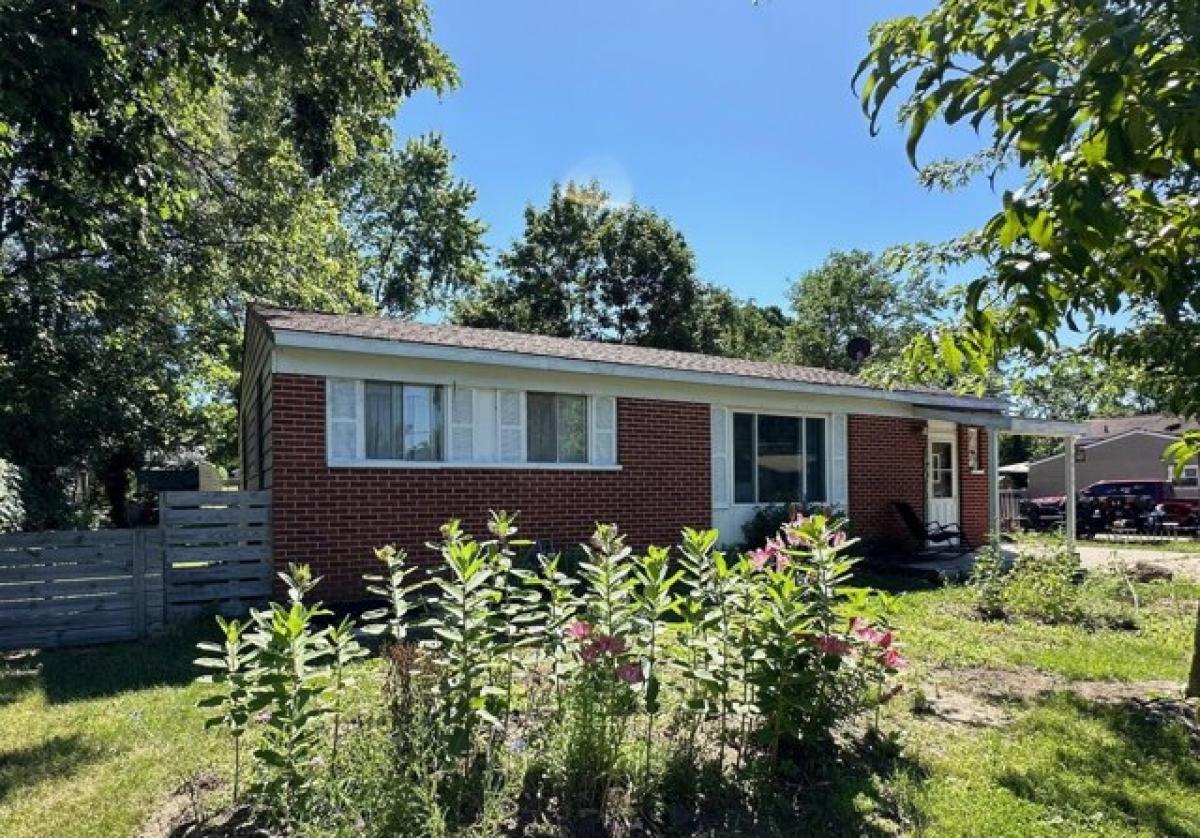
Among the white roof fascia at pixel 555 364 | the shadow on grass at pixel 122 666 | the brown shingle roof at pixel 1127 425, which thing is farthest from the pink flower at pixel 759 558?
the brown shingle roof at pixel 1127 425

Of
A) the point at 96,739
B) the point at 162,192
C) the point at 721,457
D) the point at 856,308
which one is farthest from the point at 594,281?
the point at 96,739

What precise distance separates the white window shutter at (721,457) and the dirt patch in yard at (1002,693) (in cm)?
616

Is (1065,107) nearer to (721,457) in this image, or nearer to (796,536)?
(796,536)

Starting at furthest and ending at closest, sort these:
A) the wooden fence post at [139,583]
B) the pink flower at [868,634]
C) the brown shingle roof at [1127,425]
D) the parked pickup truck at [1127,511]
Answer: the brown shingle roof at [1127,425], the parked pickup truck at [1127,511], the wooden fence post at [139,583], the pink flower at [868,634]

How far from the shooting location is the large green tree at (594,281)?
3319 cm

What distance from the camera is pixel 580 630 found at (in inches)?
146

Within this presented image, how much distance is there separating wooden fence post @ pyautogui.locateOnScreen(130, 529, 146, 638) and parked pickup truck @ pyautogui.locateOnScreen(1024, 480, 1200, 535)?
978 inches

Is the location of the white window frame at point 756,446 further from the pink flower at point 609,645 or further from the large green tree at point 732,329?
the large green tree at point 732,329

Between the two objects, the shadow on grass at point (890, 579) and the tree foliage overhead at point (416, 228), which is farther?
the tree foliage overhead at point (416, 228)

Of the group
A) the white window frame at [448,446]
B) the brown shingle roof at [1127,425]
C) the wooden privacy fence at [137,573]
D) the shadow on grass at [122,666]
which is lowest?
the shadow on grass at [122,666]

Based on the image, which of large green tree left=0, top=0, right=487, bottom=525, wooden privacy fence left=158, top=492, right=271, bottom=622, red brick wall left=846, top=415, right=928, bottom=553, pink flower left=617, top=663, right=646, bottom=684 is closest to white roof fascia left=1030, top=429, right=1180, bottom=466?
red brick wall left=846, top=415, right=928, bottom=553

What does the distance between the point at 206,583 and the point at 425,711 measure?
18.5ft

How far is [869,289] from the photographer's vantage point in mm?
44156

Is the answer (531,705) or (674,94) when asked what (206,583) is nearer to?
(531,705)
